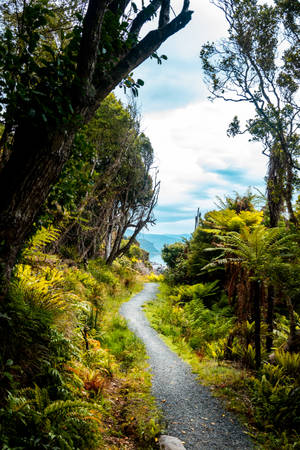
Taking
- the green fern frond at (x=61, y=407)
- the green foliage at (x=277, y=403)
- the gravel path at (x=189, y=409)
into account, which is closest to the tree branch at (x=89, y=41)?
the green fern frond at (x=61, y=407)

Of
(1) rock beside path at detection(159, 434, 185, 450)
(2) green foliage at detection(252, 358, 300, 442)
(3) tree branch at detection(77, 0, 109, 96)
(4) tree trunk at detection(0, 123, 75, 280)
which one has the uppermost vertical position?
(3) tree branch at detection(77, 0, 109, 96)

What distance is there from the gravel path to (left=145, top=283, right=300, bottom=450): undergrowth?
193mm

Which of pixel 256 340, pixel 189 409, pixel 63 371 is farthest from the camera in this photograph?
pixel 256 340

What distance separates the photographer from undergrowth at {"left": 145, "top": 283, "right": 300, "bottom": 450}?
346 cm

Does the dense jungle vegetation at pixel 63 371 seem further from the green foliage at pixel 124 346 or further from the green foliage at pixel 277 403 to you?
the green foliage at pixel 277 403

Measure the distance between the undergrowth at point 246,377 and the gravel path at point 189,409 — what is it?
0.63 feet

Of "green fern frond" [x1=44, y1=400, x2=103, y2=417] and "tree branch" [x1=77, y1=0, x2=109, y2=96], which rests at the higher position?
"tree branch" [x1=77, y1=0, x2=109, y2=96]

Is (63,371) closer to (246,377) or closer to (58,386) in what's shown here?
(58,386)

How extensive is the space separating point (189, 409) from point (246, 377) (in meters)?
1.29

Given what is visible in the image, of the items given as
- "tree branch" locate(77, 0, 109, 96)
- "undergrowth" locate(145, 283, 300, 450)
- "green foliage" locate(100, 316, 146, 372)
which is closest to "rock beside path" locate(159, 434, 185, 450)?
"undergrowth" locate(145, 283, 300, 450)

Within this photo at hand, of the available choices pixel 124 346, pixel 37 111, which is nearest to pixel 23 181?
pixel 37 111

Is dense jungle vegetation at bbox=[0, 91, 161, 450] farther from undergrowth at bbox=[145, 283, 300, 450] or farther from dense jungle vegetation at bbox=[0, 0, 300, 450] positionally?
undergrowth at bbox=[145, 283, 300, 450]

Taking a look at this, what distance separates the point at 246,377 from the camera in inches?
180

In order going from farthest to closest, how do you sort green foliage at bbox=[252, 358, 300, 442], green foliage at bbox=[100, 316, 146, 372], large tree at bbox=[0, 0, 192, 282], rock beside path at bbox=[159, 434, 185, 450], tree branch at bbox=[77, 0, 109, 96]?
green foliage at bbox=[100, 316, 146, 372] → green foliage at bbox=[252, 358, 300, 442] → rock beside path at bbox=[159, 434, 185, 450] → tree branch at bbox=[77, 0, 109, 96] → large tree at bbox=[0, 0, 192, 282]
